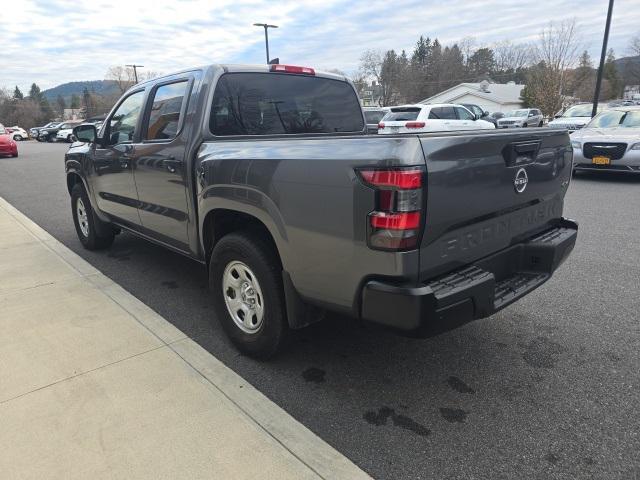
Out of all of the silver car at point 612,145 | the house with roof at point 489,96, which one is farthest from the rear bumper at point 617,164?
the house with roof at point 489,96

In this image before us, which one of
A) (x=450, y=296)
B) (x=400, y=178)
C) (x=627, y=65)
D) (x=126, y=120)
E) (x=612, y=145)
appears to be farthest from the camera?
(x=627, y=65)

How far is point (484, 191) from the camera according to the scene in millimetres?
2430

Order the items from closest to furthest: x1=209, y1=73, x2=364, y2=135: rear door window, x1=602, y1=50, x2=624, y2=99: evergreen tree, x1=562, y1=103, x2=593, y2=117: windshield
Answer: x1=209, y1=73, x2=364, y2=135: rear door window
x1=562, y1=103, x2=593, y2=117: windshield
x1=602, y1=50, x2=624, y2=99: evergreen tree

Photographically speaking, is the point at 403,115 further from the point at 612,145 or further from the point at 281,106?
the point at 281,106

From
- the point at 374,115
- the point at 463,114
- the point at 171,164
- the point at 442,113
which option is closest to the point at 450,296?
the point at 171,164

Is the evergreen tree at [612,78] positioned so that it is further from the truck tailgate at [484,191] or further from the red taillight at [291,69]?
the truck tailgate at [484,191]

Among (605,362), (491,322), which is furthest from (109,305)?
(605,362)

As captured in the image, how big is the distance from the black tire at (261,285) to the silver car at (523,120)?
22.8 m

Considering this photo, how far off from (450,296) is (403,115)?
1495 centimetres

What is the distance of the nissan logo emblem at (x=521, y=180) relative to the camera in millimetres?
A: 2646

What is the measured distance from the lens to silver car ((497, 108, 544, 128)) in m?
23.9

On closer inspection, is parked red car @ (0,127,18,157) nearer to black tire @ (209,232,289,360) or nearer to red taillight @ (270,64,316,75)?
red taillight @ (270,64,316,75)

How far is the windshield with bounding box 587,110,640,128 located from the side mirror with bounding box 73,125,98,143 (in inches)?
420

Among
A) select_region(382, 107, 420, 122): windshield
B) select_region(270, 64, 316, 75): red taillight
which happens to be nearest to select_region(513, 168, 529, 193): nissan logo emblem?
select_region(270, 64, 316, 75): red taillight
